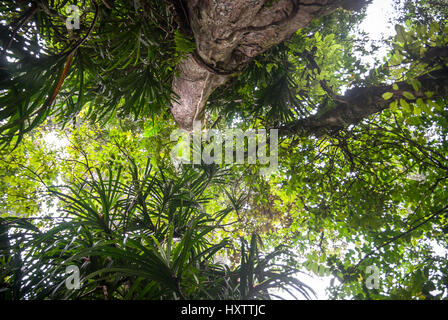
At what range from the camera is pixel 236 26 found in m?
1.22

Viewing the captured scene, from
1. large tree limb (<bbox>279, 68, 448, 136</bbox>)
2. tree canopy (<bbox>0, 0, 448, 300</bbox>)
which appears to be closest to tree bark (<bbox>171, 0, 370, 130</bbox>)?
tree canopy (<bbox>0, 0, 448, 300</bbox>)

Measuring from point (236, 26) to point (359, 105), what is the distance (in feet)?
4.02

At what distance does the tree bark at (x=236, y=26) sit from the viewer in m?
1.10

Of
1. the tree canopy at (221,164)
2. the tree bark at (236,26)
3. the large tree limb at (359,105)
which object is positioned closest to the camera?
the tree canopy at (221,164)

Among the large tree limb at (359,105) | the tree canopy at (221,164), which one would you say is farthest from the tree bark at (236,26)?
the large tree limb at (359,105)

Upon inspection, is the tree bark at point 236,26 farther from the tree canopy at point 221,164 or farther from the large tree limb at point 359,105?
the large tree limb at point 359,105

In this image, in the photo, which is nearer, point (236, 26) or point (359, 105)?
point (236, 26)

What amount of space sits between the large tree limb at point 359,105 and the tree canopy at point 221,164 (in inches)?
0.5

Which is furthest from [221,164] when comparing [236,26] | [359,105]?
[359,105]

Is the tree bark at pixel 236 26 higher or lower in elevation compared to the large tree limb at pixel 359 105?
higher

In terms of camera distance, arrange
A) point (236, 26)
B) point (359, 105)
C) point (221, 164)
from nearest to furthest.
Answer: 1. point (236, 26)
2. point (359, 105)
3. point (221, 164)

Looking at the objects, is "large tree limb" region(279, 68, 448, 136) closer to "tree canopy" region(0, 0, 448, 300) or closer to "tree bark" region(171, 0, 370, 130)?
"tree canopy" region(0, 0, 448, 300)

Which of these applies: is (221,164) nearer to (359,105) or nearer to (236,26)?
(236,26)

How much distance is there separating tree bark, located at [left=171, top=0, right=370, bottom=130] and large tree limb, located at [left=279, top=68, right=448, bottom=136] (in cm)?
68
